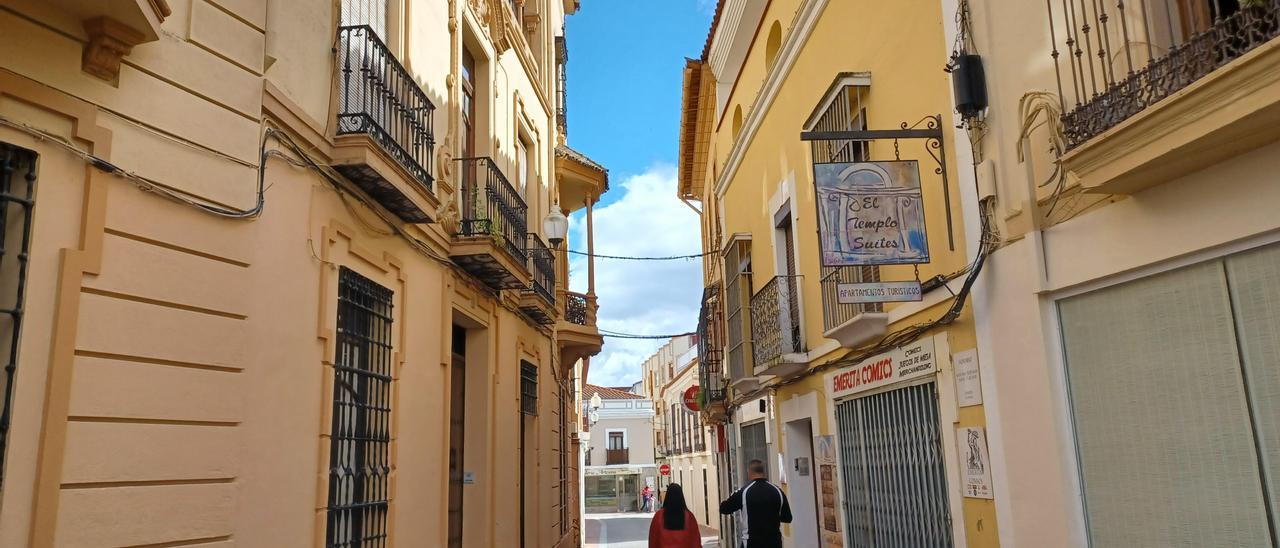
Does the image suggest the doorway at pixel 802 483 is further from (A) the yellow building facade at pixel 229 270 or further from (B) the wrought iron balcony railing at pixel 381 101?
(B) the wrought iron balcony railing at pixel 381 101

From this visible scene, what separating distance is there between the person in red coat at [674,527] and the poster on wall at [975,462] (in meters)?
2.66

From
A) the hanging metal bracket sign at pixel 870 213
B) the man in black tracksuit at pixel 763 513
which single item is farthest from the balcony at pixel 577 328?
the hanging metal bracket sign at pixel 870 213

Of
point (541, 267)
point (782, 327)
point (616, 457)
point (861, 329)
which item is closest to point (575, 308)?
point (541, 267)

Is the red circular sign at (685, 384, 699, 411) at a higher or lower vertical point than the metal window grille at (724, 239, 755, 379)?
lower

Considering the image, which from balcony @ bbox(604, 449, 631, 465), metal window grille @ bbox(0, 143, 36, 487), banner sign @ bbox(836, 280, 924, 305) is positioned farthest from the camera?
balcony @ bbox(604, 449, 631, 465)

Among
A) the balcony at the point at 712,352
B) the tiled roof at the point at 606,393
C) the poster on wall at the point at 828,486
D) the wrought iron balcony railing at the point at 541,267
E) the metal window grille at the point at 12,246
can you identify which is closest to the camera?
the metal window grille at the point at 12,246

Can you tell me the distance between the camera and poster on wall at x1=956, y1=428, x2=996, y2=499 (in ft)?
20.0

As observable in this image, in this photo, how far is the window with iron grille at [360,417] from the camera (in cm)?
608

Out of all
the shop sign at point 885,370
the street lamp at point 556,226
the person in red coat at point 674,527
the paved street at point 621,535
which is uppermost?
the street lamp at point 556,226

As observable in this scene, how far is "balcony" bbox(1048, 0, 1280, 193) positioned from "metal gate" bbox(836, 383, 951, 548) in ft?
9.27

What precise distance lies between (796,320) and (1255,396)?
6.62 meters

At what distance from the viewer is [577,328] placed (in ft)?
49.8

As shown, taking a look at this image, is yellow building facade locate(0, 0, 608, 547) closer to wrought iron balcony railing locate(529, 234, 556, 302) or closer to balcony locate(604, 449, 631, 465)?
wrought iron balcony railing locate(529, 234, 556, 302)

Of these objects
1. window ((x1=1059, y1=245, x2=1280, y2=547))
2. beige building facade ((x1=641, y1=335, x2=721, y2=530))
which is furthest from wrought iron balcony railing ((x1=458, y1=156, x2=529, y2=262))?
beige building facade ((x1=641, y1=335, x2=721, y2=530))
